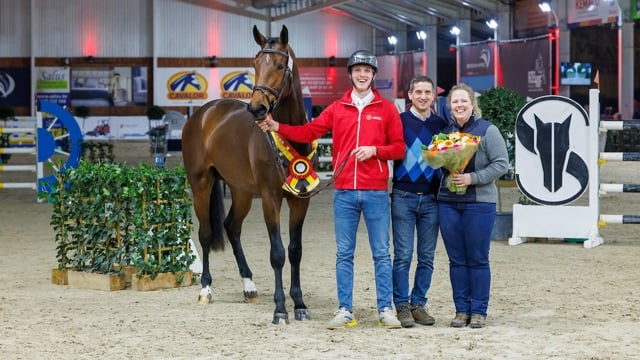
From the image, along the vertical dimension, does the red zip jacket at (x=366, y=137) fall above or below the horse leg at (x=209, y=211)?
above

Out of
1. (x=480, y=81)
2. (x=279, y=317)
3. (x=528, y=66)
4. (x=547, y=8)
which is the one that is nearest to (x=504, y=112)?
(x=279, y=317)

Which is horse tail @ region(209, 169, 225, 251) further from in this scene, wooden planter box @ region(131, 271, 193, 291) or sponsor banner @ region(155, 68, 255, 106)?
sponsor banner @ region(155, 68, 255, 106)

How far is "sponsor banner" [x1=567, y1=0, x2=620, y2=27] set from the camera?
2752 cm

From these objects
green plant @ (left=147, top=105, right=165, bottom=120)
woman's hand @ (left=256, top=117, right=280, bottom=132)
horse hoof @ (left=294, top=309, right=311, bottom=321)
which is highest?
green plant @ (left=147, top=105, right=165, bottom=120)

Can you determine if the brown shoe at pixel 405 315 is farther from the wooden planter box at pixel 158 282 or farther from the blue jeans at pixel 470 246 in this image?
the wooden planter box at pixel 158 282

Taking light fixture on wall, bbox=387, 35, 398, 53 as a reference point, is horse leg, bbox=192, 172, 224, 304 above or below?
below

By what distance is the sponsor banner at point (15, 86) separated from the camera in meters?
39.4

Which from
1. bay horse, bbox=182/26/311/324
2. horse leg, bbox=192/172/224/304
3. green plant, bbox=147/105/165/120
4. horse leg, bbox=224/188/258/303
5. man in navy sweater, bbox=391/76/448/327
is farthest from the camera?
green plant, bbox=147/105/165/120

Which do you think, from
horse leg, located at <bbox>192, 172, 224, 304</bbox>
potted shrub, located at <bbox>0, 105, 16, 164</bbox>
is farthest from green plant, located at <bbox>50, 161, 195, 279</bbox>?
potted shrub, located at <bbox>0, 105, 16, 164</bbox>

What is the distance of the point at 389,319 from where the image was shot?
6.06 meters

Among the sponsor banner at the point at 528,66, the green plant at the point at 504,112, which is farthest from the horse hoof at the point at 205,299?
the sponsor banner at the point at 528,66

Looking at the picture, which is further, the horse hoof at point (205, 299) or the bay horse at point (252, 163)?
the horse hoof at point (205, 299)

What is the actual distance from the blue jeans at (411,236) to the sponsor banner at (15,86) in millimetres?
35445

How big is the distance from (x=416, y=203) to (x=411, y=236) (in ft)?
0.70
